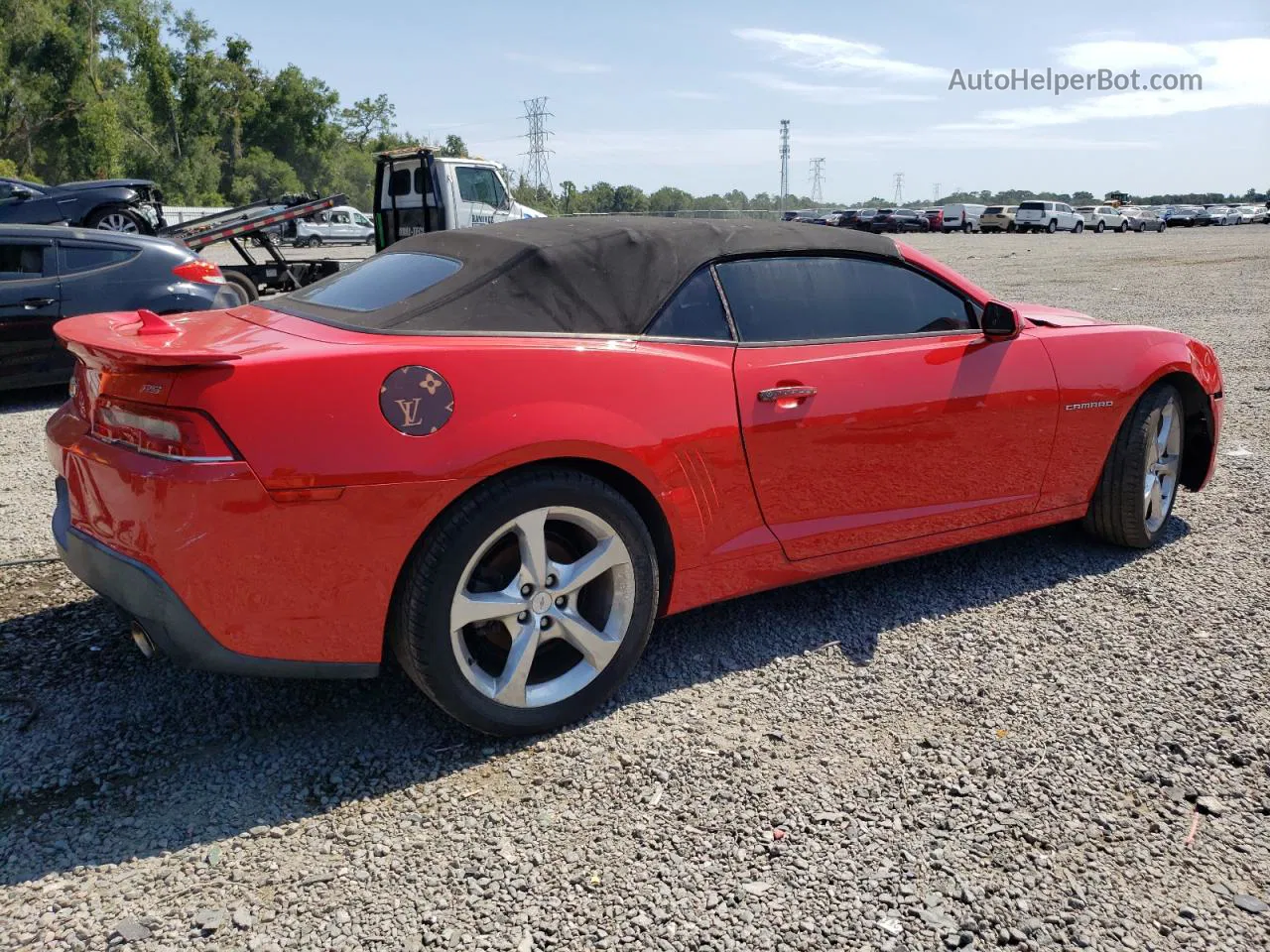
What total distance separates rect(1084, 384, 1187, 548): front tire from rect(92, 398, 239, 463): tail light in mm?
3531

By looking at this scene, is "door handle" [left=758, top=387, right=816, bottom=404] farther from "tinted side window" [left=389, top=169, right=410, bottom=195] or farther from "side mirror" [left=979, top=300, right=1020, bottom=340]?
"tinted side window" [left=389, top=169, right=410, bottom=195]

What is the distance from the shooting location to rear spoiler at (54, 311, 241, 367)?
248 cm

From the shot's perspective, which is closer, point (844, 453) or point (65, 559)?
point (65, 559)

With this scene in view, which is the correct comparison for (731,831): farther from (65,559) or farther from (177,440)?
(65,559)

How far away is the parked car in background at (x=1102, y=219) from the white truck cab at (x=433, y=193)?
1850 inches

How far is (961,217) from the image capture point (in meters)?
53.9

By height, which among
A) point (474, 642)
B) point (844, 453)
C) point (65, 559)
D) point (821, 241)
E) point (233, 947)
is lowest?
point (233, 947)

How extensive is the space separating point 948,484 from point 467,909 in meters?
2.35

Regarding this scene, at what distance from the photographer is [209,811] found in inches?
102

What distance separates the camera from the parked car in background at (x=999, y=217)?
52.5 meters

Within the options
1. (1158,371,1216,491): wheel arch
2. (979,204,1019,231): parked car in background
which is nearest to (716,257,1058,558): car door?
(1158,371,1216,491): wheel arch

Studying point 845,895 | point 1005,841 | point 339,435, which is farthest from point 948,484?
point 339,435

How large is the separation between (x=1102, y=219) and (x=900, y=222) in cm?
1100

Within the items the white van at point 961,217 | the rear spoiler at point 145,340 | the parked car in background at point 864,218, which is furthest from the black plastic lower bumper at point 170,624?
the white van at point 961,217
